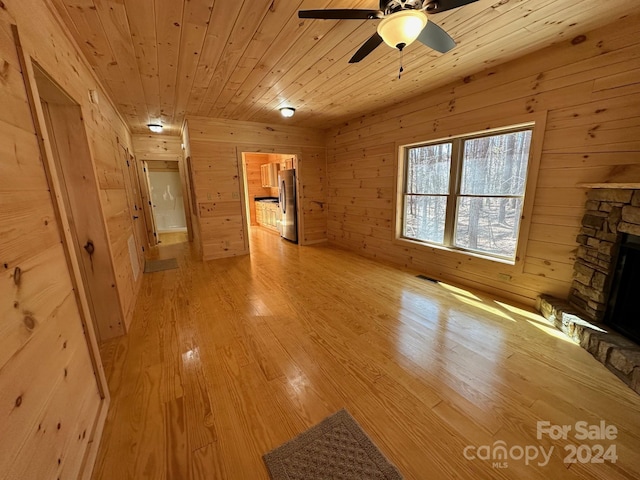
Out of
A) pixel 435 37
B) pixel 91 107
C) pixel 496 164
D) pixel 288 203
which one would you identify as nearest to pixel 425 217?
pixel 496 164

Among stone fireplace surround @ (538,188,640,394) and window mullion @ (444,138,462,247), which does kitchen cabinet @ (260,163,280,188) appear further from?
stone fireplace surround @ (538,188,640,394)

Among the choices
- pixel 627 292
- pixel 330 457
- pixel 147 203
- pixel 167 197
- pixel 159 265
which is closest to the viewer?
pixel 330 457

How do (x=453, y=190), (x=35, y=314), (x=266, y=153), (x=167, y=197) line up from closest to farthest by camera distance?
(x=35, y=314) < (x=453, y=190) < (x=266, y=153) < (x=167, y=197)

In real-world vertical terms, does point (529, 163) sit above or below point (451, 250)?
above

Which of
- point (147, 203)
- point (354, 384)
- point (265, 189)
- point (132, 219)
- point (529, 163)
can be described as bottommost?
point (354, 384)

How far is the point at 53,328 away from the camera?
3.46ft

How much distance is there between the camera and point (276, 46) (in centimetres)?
207

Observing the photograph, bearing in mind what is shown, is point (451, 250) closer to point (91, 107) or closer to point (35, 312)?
point (35, 312)

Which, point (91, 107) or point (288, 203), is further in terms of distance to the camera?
point (288, 203)

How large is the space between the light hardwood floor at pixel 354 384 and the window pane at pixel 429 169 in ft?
5.18

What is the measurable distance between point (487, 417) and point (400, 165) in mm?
3302

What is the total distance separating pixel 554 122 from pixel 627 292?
156 cm

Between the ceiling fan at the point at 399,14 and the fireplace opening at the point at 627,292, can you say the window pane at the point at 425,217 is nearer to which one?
the fireplace opening at the point at 627,292

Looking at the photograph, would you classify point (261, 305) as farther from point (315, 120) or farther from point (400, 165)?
point (315, 120)
